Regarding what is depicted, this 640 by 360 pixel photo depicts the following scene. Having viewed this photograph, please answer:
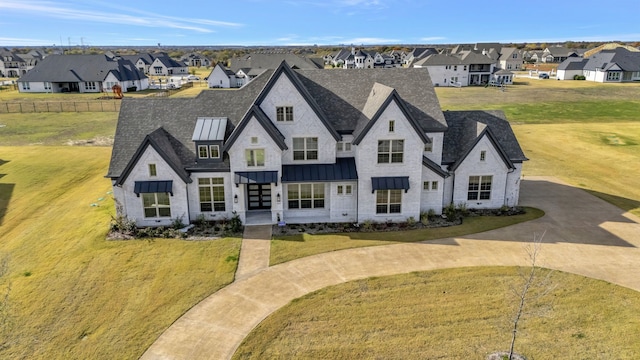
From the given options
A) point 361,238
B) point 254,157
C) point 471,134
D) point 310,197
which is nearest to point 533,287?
point 361,238

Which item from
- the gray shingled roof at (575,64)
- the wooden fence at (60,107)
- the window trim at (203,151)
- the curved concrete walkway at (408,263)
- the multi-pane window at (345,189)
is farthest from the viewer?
the gray shingled roof at (575,64)

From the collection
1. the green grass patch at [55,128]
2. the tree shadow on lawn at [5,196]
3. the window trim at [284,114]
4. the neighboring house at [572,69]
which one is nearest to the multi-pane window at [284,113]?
the window trim at [284,114]

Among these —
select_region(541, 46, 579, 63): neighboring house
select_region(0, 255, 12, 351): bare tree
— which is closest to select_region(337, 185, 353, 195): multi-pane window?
select_region(0, 255, 12, 351): bare tree

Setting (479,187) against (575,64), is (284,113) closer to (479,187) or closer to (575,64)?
(479,187)

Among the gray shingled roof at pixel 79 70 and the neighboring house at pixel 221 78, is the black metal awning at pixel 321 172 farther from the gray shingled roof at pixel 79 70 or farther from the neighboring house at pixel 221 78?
the neighboring house at pixel 221 78

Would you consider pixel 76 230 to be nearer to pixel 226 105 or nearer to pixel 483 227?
pixel 226 105

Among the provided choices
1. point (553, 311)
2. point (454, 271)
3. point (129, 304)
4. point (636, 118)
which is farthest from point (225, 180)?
point (636, 118)
